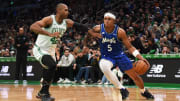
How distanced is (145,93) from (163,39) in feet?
21.0

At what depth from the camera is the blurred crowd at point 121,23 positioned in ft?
47.1

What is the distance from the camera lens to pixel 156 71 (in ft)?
44.3

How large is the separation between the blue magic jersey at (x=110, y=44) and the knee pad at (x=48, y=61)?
1245 millimetres

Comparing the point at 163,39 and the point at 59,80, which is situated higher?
the point at 163,39

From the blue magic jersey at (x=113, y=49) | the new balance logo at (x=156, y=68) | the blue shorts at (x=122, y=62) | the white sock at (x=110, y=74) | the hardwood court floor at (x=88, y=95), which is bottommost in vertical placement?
the hardwood court floor at (x=88, y=95)

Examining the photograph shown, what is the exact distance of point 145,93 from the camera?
8141 millimetres

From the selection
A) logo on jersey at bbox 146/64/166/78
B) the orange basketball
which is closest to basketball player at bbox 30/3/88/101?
the orange basketball

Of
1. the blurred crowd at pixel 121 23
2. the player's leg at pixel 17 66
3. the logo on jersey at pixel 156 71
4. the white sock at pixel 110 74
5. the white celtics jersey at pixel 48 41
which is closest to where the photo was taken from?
the white celtics jersey at pixel 48 41

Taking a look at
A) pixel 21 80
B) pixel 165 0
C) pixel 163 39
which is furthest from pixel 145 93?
pixel 165 0

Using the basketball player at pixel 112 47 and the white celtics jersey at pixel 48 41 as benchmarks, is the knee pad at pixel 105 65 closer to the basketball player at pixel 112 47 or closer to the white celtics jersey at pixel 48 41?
the basketball player at pixel 112 47

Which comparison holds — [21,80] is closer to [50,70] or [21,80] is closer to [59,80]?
[59,80]

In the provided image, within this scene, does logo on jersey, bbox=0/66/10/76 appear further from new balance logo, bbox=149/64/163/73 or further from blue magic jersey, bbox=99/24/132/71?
blue magic jersey, bbox=99/24/132/71

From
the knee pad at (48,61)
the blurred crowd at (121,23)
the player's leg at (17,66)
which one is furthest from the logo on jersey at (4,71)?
the knee pad at (48,61)

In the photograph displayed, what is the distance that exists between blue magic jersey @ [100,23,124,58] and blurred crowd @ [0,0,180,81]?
0.76m
